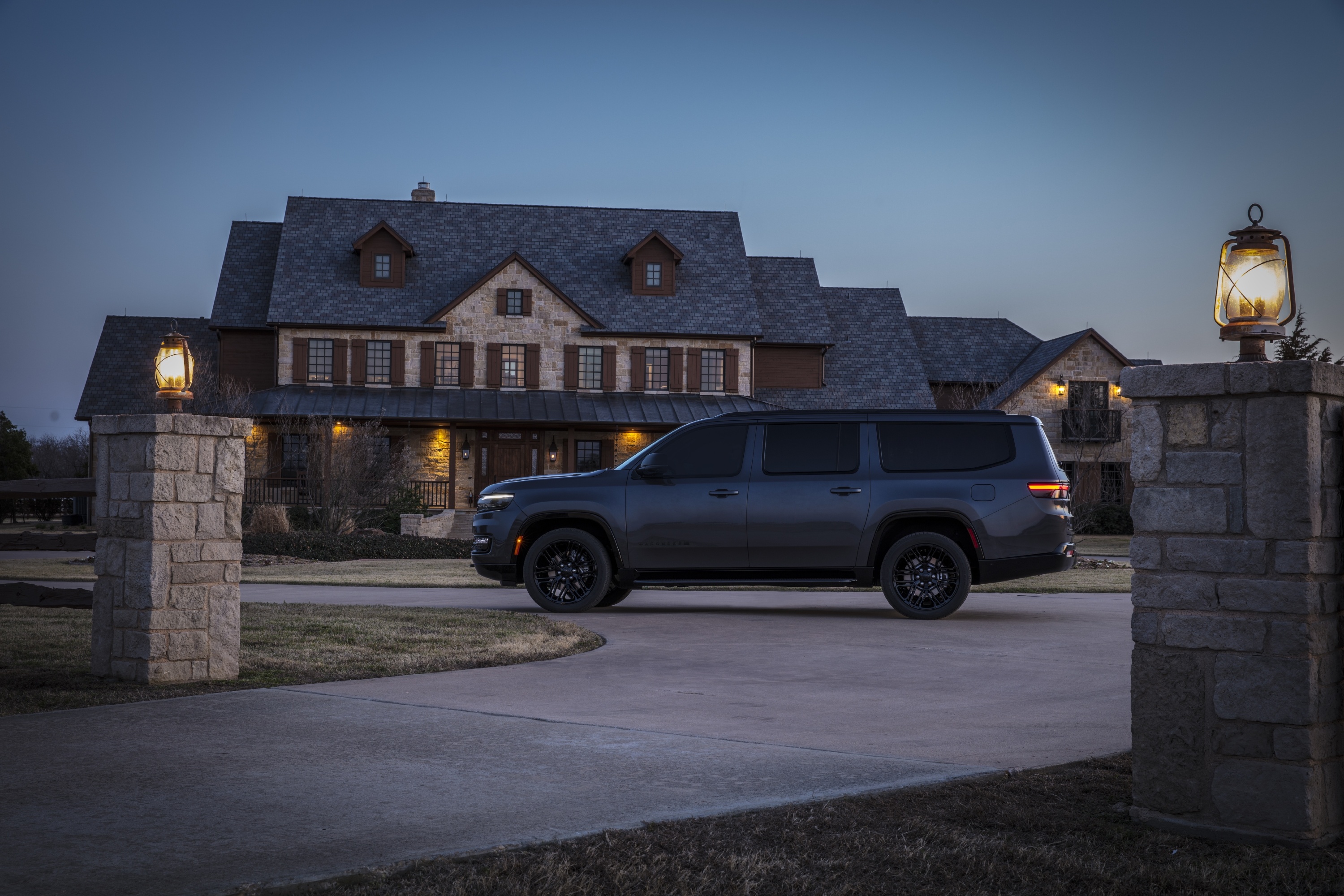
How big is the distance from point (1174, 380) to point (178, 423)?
18.7ft

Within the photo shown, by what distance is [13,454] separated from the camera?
1807 inches

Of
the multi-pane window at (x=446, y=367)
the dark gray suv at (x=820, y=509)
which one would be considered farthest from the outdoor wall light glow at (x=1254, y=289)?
the multi-pane window at (x=446, y=367)

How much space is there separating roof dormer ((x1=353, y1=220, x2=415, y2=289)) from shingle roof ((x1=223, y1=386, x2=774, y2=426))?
361cm

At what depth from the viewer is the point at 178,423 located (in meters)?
7.44

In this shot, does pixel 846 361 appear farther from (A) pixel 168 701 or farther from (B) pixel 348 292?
(A) pixel 168 701

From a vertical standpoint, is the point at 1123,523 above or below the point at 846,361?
below

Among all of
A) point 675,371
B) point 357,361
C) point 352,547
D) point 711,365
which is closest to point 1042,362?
point 711,365

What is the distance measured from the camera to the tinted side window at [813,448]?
38.8 feet

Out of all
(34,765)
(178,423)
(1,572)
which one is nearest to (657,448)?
(178,423)

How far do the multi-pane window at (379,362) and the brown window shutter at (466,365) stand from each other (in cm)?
204

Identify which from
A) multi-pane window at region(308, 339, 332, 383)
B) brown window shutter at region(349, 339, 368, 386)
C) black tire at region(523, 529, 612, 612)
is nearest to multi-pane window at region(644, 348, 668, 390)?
brown window shutter at region(349, 339, 368, 386)

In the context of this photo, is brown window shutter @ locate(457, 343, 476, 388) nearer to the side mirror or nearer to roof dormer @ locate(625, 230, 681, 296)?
roof dormer @ locate(625, 230, 681, 296)

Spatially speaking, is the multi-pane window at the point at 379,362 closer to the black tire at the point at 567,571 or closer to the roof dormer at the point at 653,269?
the roof dormer at the point at 653,269

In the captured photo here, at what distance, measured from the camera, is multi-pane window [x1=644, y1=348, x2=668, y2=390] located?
1500 inches
